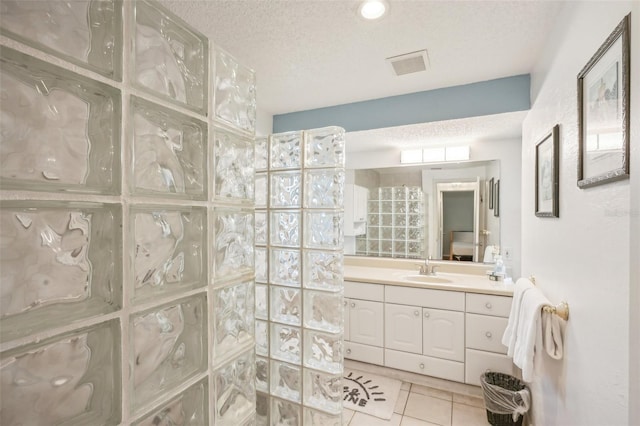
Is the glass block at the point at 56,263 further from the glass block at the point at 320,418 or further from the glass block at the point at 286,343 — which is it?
the glass block at the point at 320,418

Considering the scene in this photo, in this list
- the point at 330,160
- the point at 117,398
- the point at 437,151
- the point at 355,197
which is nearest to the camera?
the point at 117,398

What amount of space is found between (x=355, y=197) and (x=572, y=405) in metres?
2.35

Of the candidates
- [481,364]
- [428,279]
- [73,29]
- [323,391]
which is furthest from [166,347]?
[428,279]

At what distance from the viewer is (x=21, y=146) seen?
43 centimetres

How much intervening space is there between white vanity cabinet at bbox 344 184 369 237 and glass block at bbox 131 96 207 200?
254 centimetres

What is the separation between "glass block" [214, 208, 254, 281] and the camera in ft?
2.58

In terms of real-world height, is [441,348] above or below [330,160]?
below

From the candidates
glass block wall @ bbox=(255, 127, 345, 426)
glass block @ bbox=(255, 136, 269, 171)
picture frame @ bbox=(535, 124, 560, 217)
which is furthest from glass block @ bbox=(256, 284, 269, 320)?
picture frame @ bbox=(535, 124, 560, 217)

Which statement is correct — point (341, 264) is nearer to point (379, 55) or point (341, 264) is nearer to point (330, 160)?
point (330, 160)

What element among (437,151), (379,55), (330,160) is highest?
(379,55)

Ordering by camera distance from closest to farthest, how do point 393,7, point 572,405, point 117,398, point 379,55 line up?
point 117,398
point 572,405
point 393,7
point 379,55

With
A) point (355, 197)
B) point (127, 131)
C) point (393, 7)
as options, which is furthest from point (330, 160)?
point (355, 197)

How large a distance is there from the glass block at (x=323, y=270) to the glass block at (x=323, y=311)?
4 cm

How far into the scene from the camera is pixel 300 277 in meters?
1.57
